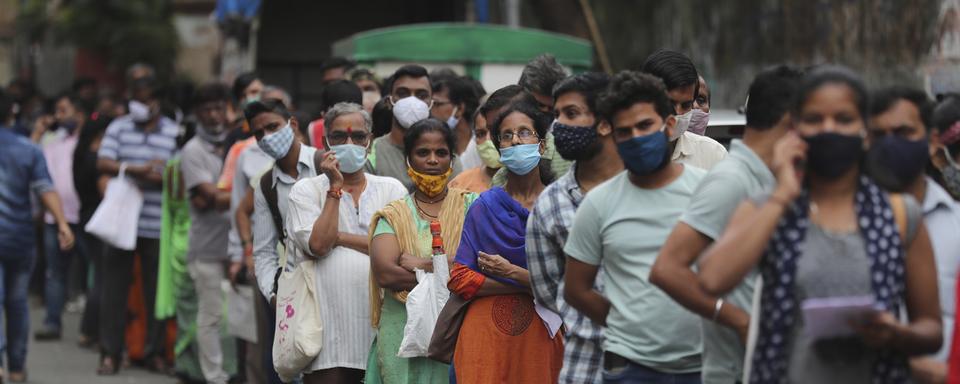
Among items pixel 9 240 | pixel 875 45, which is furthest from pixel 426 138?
pixel 875 45

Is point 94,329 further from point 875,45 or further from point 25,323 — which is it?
point 875,45

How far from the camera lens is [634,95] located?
4988 mm

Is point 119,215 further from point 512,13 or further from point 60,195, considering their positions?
point 512,13

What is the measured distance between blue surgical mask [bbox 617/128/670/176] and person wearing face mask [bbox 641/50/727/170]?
1.20 meters

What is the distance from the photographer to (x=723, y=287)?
4.08m

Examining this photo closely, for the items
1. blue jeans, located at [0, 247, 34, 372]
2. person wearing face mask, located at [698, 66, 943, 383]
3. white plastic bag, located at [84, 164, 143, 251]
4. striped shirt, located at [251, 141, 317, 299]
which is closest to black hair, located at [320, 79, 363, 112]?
striped shirt, located at [251, 141, 317, 299]

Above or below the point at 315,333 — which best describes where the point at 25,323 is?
below

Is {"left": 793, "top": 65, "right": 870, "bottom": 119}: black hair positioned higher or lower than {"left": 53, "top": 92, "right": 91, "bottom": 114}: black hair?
higher

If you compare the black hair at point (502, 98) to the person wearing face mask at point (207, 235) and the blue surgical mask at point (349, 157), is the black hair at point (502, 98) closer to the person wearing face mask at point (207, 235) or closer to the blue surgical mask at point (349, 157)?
the blue surgical mask at point (349, 157)

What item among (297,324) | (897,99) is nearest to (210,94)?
(297,324)

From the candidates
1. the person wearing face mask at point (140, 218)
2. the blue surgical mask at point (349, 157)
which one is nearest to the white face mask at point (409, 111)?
the blue surgical mask at point (349, 157)

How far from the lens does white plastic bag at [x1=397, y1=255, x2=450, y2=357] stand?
21.9 feet

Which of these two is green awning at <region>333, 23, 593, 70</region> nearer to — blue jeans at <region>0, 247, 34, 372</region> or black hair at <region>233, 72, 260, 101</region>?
black hair at <region>233, 72, 260, 101</region>

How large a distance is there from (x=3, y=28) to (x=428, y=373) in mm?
37467
